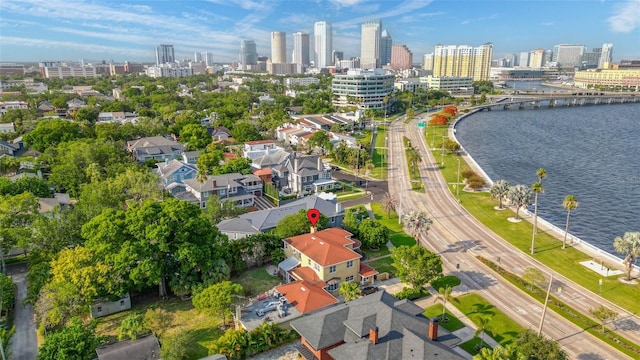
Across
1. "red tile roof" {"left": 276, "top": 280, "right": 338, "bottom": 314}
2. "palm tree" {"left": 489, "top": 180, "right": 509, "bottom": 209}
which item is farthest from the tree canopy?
"palm tree" {"left": 489, "top": 180, "right": 509, "bottom": 209}

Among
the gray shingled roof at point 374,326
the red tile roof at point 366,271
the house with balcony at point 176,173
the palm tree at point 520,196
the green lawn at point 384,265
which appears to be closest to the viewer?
the gray shingled roof at point 374,326

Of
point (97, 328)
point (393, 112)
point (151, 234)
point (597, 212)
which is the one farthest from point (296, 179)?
point (393, 112)

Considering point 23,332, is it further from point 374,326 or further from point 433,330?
point 433,330

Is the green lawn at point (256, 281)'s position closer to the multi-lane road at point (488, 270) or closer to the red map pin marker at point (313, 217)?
the red map pin marker at point (313, 217)

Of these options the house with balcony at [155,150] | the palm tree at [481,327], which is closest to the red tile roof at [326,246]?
the palm tree at [481,327]

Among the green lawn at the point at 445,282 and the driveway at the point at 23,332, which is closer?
the driveway at the point at 23,332

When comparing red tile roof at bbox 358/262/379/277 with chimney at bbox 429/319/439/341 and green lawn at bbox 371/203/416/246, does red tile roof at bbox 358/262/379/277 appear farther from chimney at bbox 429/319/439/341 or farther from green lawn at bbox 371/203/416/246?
chimney at bbox 429/319/439/341
